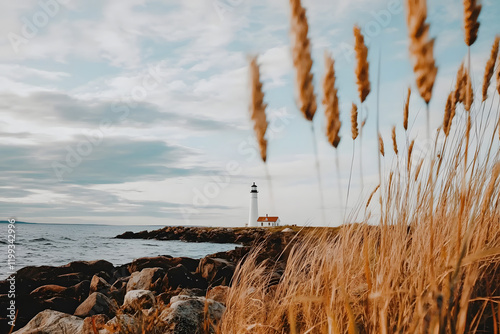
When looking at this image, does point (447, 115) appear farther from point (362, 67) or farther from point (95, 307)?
point (95, 307)

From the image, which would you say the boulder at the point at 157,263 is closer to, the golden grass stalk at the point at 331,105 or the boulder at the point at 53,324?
the boulder at the point at 53,324

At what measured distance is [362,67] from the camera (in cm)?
143

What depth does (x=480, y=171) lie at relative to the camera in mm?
2332

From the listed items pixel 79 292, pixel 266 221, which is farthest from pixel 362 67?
pixel 266 221

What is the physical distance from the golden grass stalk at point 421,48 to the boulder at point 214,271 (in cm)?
728

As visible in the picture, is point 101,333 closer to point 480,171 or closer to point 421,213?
point 421,213

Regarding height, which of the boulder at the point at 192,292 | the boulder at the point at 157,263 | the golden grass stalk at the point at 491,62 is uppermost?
the golden grass stalk at the point at 491,62

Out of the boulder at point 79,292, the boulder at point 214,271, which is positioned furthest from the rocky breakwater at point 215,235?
the boulder at point 79,292

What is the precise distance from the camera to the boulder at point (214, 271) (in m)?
8.22

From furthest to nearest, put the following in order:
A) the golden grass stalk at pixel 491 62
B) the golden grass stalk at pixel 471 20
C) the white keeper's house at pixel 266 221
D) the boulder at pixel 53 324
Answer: the white keeper's house at pixel 266 221, the boulder at pixel 53 324, the golden grass stalk at pixel 491 62, the golden grass stalk at pixel 471 20

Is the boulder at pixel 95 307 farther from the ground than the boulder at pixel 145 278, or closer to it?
closer to it

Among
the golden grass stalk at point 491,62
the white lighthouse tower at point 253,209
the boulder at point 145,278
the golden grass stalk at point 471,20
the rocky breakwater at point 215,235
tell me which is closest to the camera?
the golden grass stalk at point 471,20

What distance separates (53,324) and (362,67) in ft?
14.1

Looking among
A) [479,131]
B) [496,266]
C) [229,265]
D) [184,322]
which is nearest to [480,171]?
[479,131]
